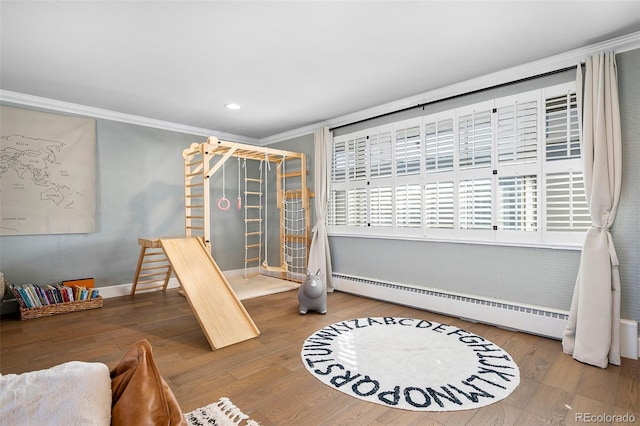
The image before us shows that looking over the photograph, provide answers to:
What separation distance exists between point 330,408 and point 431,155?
2.88 m

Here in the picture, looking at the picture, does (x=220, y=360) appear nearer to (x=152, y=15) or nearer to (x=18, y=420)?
(x=18, y=420)

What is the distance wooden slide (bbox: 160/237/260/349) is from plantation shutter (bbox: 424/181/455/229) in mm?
2284

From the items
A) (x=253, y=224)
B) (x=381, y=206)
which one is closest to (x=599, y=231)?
(x=381, y=206)

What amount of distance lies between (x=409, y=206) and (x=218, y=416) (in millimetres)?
3003

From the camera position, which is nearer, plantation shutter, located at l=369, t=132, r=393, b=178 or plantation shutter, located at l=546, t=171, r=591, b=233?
plantation shutter, located at l=546, t=171, r=591, b=233

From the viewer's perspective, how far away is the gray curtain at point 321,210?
15.8 ft

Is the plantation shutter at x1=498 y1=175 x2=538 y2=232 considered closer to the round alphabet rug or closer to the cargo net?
the round alphabet rug

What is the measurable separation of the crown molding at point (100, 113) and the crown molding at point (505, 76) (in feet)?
7.22

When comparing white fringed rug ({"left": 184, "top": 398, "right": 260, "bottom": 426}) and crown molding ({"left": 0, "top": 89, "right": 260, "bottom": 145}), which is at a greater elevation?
crown molding ({"left": 0, "top": 89, "right": 260, "bottom": 145})

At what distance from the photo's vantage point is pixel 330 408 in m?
1.96

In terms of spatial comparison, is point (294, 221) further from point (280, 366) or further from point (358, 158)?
point (280, 366)

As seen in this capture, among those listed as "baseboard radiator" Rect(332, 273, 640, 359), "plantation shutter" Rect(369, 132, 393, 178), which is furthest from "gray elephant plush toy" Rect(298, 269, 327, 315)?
"plantation shutter" Rect(369, 132, 393, 178)

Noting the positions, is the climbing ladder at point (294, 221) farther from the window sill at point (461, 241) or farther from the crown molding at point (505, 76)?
the crown molding at point (505, 76)

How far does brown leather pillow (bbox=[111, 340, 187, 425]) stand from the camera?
0.91m
